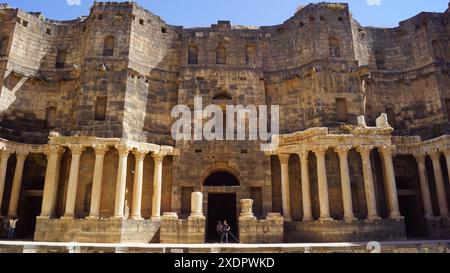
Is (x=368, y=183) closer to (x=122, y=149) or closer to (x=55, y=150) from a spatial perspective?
(x=122, y=149)

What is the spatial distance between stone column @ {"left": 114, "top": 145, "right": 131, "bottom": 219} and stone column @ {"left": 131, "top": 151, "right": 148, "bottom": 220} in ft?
2.17

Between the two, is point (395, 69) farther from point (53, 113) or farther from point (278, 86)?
point (53, 113)

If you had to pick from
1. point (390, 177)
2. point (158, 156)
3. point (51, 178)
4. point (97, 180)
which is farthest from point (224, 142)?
point (51, 178)

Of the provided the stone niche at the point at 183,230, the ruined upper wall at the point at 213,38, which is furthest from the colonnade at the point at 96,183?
the ruined upper wall at the point at 213,38

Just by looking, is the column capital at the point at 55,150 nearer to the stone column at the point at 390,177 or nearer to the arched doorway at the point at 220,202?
the arched doorway at the point at 220,202

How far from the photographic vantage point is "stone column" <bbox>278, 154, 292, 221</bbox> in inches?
837

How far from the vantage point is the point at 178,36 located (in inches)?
1056

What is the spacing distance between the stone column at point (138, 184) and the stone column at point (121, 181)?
0.66 m

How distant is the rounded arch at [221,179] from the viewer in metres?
23.8

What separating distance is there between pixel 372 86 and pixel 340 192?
355 inches

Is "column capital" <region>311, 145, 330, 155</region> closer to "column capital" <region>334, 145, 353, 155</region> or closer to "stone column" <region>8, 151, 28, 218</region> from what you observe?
"column capital" <region>334, 145, 353, 155</region>

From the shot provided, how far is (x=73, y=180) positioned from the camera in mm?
20344

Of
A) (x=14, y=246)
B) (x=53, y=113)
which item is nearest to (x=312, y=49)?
(x=53, y=113)

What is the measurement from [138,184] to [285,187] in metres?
8.92
